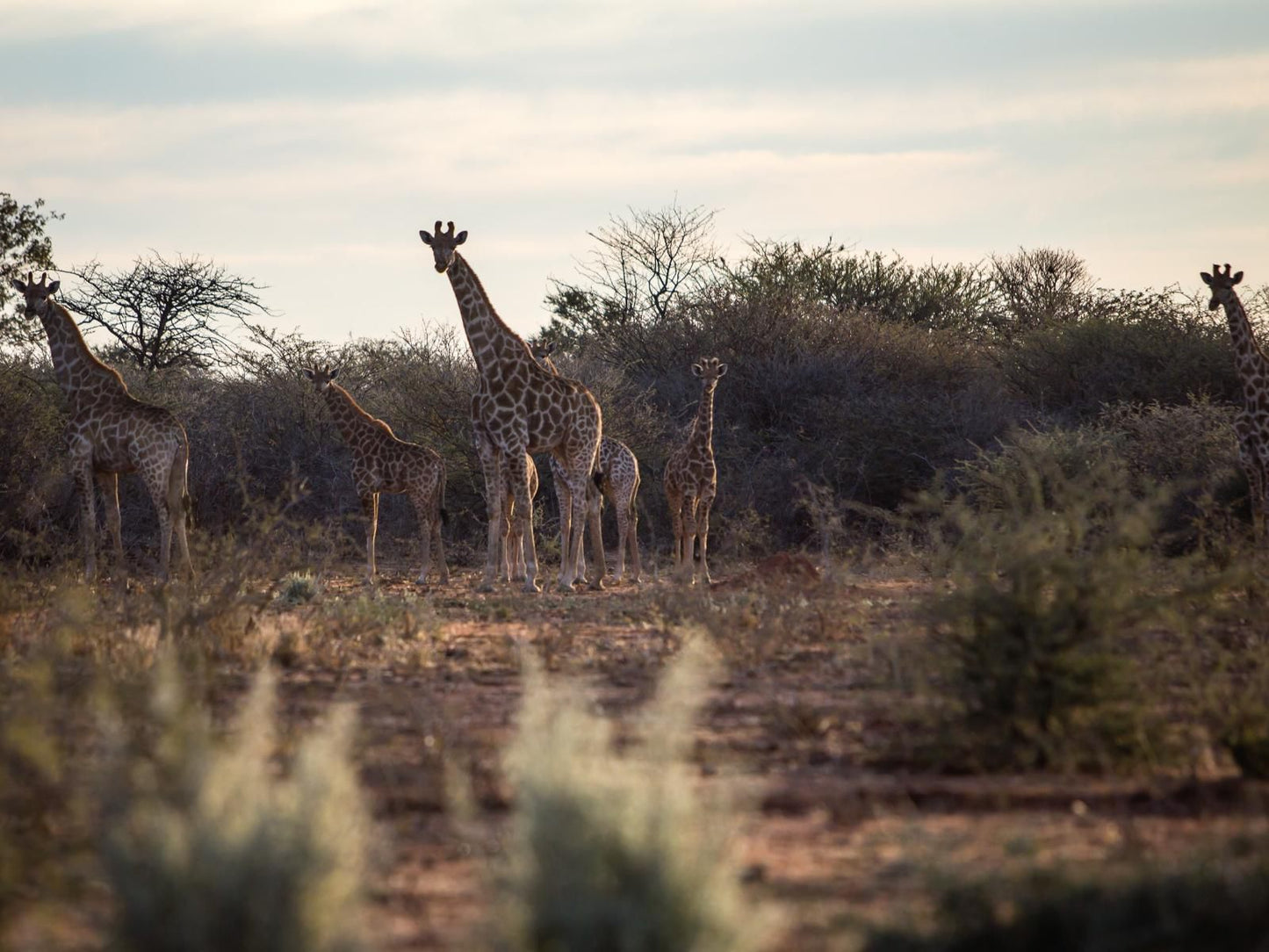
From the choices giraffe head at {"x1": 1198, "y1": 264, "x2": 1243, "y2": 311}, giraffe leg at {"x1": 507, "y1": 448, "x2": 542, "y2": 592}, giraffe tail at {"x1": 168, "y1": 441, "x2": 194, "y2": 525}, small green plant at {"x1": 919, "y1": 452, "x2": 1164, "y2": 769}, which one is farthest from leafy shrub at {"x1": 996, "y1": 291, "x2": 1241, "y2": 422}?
small green plant at {"x1": 919, "y1": 452, "x2": 1164, "y2": 769}

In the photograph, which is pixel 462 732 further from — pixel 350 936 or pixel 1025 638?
pixel 350 936

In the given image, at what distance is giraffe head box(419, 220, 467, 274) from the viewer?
44.4 ft

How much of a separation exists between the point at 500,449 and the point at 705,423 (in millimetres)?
2057

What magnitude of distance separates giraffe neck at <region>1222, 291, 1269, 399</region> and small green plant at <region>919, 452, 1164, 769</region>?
29.0 feet

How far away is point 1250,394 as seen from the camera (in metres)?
14.0

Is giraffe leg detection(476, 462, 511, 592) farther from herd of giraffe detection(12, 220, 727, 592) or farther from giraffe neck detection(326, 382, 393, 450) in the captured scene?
giraffe neck detection(326, 382, 393, 450)

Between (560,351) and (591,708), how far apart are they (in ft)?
64.1

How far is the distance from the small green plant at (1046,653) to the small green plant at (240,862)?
303 centimetres

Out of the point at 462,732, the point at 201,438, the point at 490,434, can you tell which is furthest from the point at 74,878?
the point at 201,438

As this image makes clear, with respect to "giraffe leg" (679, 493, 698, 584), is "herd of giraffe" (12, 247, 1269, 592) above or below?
above

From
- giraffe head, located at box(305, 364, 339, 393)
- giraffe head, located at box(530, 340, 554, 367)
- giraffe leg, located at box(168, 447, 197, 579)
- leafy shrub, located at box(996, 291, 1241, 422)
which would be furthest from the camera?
leafy shrub, located at box(996, 291, 1241, 422)

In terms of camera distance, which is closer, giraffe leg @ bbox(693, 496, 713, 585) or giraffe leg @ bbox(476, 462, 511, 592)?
giraffe leg @ bbox(476, 462, 511, 592)

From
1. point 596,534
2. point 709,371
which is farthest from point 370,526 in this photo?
point 709,371

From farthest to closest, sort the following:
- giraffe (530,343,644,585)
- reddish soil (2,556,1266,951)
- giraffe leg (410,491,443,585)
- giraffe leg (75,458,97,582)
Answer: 1. giraffe (530,343,644,585)
2. giraffe leg (410,491,443,585)
3. giraffe leg (75,458,97,582)
4. reddish soil (2,556,1266,951)
